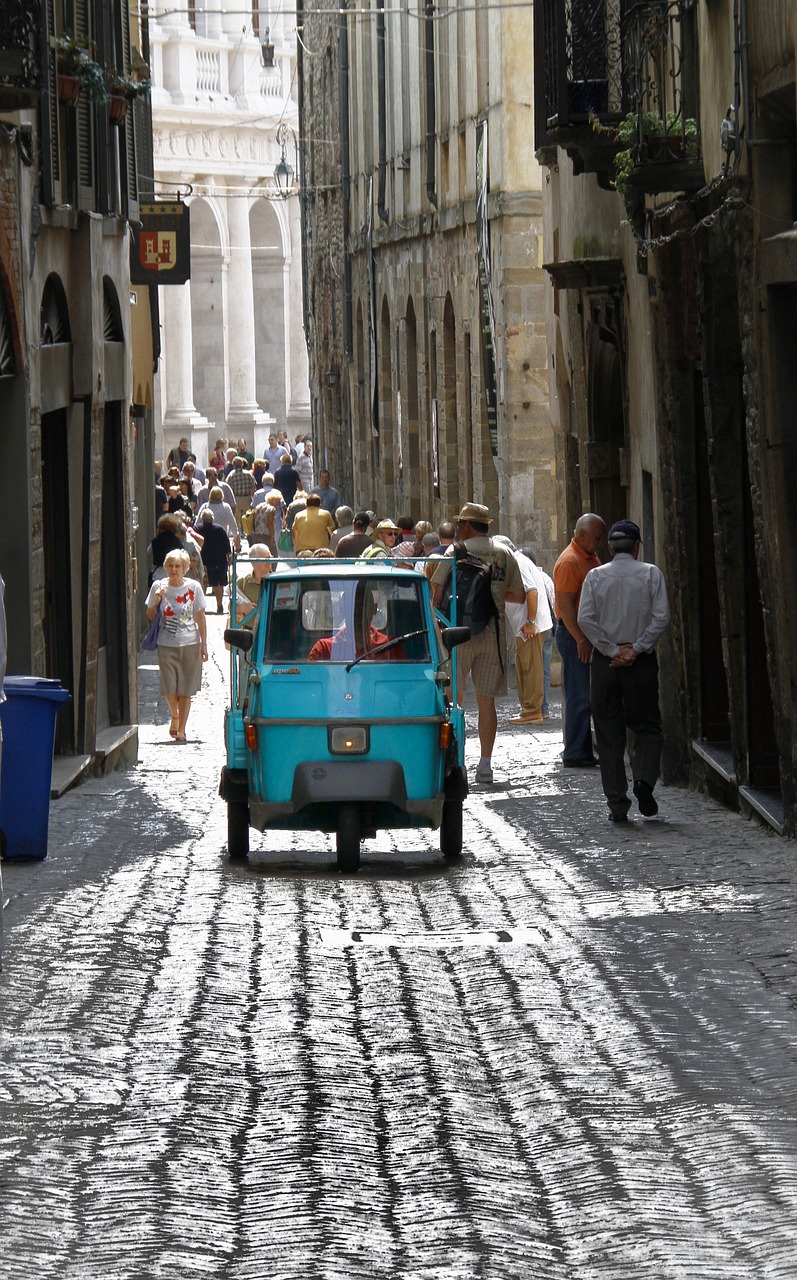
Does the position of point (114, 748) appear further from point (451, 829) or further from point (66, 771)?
point (451, 829)

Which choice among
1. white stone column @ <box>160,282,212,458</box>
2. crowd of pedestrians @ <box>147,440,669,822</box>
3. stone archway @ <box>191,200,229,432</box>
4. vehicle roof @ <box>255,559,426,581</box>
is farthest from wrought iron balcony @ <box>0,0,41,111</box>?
stone archway @ <box>191,200,229,432</box>

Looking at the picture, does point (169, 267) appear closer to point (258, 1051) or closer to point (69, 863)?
point (69, 863)

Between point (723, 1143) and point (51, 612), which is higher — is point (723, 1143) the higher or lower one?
the lower one

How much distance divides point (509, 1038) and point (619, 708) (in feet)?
19.0

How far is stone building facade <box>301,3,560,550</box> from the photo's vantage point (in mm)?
26062

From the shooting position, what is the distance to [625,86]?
643 inches

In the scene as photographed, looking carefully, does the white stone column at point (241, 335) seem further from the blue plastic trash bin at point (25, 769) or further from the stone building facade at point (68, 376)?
the blue plastic trash bin at point (25, 769)

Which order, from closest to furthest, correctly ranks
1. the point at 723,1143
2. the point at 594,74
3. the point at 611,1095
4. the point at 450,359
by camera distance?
the point at 723,1143 < the point at 611,1095 < the point at 594,74 < the point at 450,359

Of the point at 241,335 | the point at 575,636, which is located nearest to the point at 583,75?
the point at 575,636

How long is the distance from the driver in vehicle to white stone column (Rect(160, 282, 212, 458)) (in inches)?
2145

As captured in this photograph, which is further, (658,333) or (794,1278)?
(658,333)

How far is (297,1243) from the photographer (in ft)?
18.7

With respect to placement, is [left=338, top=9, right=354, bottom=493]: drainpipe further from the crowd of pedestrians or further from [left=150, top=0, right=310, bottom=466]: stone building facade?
[left=150, top=0, right=310, bottom=466]: stone building facade

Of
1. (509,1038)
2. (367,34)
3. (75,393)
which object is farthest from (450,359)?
(509,1038)
